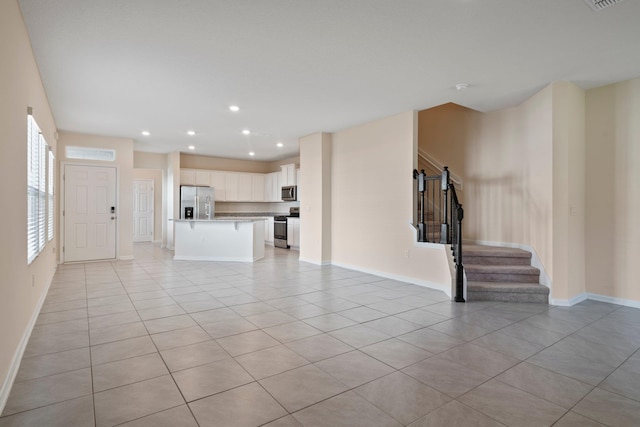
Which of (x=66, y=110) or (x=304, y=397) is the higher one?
(x=66, y=110)

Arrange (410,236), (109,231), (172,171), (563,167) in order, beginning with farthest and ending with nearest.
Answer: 1. (172,171)
2. (109,231)
3. (410,236)
4. (563,167)

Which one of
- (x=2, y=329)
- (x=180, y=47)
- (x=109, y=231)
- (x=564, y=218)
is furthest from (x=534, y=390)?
(x=109, y=231)

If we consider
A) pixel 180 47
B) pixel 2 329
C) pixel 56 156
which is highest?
pixel 180 47

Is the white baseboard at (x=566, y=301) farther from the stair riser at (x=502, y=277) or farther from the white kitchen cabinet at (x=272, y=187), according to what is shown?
the white kitchen cabinet at (x=272, y=187)

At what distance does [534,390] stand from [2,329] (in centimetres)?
345

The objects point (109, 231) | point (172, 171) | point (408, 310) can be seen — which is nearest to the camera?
point (408, 310)

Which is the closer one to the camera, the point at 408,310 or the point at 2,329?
the point at 2,329

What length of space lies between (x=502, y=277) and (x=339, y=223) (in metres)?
3.14

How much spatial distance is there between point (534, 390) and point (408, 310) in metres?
1.80

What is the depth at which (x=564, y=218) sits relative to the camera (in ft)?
14.1

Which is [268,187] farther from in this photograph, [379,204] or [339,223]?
[379,204]

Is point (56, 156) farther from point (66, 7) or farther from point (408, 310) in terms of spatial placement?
point (408, 310)

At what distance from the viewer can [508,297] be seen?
441cm

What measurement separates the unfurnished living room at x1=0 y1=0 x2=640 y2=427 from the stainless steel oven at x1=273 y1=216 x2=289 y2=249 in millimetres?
2165
